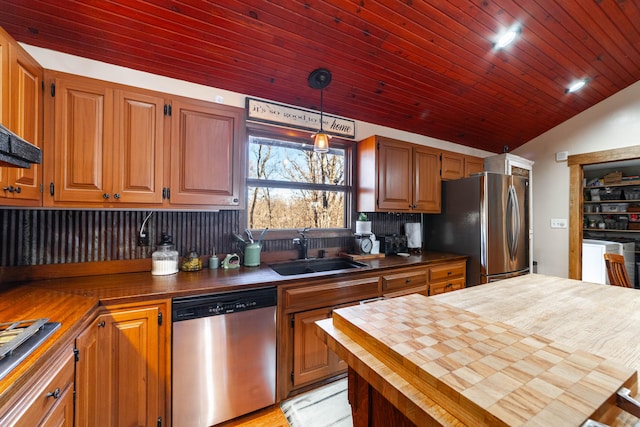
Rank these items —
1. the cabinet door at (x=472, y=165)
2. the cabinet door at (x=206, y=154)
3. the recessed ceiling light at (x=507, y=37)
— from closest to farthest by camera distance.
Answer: the cabinet door at (x=206, y=154)
the recessed ceiling light at (x=507, y=37)
the cabinet door at (x=472, y=165)

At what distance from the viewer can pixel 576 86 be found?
3043 mm

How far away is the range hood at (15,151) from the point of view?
0.81m

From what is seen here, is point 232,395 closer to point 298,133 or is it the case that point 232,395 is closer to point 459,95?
point 298,133

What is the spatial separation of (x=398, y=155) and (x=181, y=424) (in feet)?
9.06

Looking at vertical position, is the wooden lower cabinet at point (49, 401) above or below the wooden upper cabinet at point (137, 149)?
below

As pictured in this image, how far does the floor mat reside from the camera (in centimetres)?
171

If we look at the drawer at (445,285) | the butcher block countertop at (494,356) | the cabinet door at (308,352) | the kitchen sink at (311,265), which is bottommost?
the cabinet door at (308,352)

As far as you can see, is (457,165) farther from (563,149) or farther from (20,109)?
(20,109)

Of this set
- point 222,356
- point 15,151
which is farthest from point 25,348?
point 222,356

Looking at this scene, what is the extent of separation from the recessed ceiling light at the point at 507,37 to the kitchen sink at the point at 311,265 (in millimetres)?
2265

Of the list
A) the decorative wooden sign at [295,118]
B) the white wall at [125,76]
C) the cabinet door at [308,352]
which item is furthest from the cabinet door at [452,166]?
the white wall at [125,76]

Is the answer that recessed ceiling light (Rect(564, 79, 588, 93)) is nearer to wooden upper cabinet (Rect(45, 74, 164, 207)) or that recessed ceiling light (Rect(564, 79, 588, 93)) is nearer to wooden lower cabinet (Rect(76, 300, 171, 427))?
wooden upper cabinet (Rect(45, 74, 164, 207))

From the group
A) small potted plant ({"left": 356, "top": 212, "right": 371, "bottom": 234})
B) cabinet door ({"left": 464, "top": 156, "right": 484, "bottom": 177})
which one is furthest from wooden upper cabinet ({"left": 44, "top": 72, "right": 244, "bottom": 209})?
cabinet door ({"left": 464, "top": 156, "right": 484, "bottom": 177})

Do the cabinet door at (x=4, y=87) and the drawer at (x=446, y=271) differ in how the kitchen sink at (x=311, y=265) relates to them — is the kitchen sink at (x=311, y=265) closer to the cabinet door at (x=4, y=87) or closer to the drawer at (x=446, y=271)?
the drawer at (x=446, y=271)
